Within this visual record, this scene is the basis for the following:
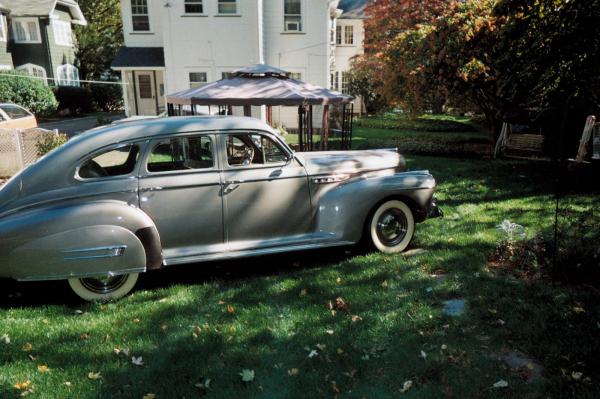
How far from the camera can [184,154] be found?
5492mm

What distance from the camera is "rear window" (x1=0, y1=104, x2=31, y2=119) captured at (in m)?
15.7

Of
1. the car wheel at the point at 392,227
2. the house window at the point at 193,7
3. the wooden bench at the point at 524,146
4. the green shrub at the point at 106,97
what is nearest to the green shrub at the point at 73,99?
the green shrub at the point at 106,97

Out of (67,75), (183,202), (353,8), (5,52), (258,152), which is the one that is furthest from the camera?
(353,8)

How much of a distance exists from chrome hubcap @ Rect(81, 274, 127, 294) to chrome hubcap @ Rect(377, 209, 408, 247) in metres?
2.99

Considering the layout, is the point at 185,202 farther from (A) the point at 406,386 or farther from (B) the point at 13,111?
(B) the point at 13,111

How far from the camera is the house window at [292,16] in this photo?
21.0 metres

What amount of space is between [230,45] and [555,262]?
17621 mm

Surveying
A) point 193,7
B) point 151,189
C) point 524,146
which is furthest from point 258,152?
point 193,7

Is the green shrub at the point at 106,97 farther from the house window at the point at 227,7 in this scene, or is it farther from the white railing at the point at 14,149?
the white railing at the point at 14,149

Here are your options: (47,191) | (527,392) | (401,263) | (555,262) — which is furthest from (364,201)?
(47,191)

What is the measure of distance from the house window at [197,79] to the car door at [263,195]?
15.8 m

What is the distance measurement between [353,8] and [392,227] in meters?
32.1

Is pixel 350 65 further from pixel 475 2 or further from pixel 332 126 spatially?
pixel 475 2

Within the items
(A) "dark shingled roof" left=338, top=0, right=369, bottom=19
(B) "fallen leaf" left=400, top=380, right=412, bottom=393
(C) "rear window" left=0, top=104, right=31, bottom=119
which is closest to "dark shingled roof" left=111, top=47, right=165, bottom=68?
(C) "rear window" left=0, top=104, right=31, bottom=119
